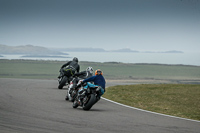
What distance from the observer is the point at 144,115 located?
1561cm

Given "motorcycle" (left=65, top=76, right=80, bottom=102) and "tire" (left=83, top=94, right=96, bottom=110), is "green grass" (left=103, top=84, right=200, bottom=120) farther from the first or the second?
"tire" (left=83, top=94, right=96, bottom=110)

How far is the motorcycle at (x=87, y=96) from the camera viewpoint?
16.0 meters

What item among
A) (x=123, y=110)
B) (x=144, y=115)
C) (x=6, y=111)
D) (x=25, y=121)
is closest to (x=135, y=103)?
(x=123, y=110)

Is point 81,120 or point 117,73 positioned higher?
point 81,120

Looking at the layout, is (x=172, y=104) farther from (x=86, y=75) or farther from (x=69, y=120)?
(x=69, y=120)

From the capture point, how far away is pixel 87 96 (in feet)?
53.6

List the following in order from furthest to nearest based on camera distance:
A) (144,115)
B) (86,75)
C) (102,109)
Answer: (86,75) < (102,109) < (144,115)

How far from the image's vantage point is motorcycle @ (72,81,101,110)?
52.5 ft

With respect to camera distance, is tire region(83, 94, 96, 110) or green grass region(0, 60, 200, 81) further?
green grass region(0, 60, 200, 81)

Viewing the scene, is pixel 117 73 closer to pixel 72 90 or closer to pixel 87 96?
pixel 72 90

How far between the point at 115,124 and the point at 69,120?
4.45 feet

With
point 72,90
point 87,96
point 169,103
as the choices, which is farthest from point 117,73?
point 87,96

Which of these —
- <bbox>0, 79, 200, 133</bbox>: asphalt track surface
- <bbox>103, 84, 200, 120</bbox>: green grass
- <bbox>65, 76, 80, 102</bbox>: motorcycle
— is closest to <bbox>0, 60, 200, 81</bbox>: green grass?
<bbox>103, 84, 200, 120</bbox>: green grass

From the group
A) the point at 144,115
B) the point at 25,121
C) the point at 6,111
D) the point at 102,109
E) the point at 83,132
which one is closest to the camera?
the point at 83,132
